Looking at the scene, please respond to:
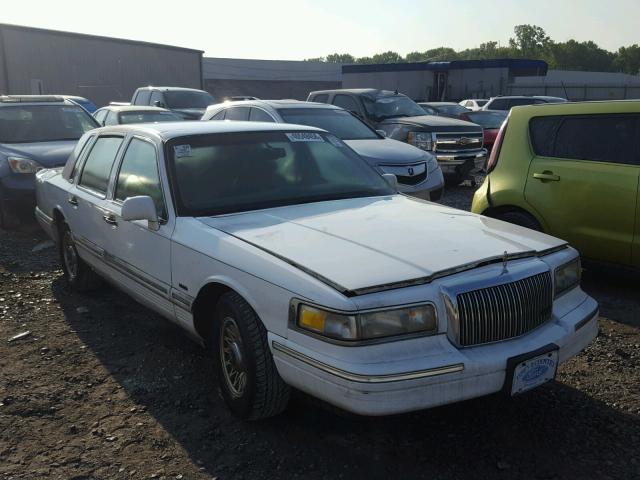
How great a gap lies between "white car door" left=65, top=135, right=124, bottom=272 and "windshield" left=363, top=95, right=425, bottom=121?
7.29 meters

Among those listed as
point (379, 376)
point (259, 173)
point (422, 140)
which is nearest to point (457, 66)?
point (422, 140)

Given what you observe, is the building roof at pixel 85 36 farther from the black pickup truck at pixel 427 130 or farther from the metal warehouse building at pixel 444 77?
the black pickup truck at pixel 427 130

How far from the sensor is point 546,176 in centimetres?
554

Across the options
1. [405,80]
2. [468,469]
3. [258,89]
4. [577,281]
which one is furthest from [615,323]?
[258,89]

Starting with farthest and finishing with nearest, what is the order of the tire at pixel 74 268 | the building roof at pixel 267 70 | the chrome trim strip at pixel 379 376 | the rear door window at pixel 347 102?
the building roof at pixel 267 70 → the rear door window at pixel 347 102 → the tire at pixel 74 268 → the chrome trim strip at pixel 379 376

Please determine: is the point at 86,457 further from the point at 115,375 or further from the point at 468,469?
the point at 468,469

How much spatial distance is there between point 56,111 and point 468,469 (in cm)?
885

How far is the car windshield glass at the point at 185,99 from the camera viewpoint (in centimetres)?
1596

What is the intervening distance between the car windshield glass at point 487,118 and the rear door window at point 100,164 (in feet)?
41.9

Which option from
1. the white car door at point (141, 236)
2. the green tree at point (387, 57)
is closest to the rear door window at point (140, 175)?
the white car door at point (141, 236)

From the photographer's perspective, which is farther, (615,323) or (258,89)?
(258,89)

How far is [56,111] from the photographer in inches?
384

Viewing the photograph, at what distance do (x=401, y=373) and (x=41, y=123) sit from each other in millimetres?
8489

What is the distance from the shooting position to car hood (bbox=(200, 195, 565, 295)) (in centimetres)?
288
